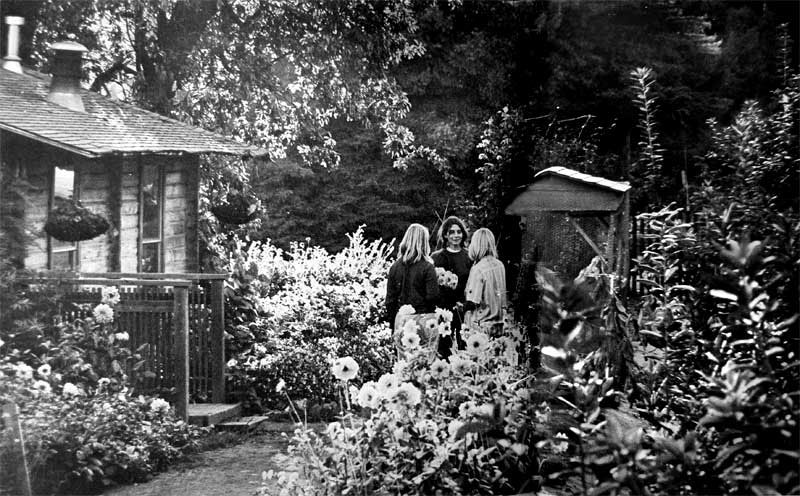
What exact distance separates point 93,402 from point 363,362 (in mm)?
3294

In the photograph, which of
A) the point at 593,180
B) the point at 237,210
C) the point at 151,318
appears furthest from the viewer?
the point at 237,210

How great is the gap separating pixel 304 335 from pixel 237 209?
5.78 feet

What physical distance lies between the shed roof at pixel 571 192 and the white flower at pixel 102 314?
366cm

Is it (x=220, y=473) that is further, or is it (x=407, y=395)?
(x=220, y=473)

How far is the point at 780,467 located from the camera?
7.65 ft

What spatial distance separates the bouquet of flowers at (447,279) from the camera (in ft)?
24.4

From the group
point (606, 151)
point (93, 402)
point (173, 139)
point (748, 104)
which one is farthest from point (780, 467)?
point (606, 151)

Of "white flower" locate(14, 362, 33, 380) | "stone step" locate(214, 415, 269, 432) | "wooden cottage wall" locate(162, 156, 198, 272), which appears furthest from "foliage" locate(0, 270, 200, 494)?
"wooden cottage wall" locate(162, 156, 198, 272)

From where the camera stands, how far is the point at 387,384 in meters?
3.96

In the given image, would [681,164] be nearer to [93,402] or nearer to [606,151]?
[606,151]

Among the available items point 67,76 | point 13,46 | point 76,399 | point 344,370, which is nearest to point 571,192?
point 344,370

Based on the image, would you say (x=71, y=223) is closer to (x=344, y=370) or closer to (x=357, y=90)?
(x=344, y=370)

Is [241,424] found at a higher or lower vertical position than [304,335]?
lower

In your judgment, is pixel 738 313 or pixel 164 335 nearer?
pixel 738 313
